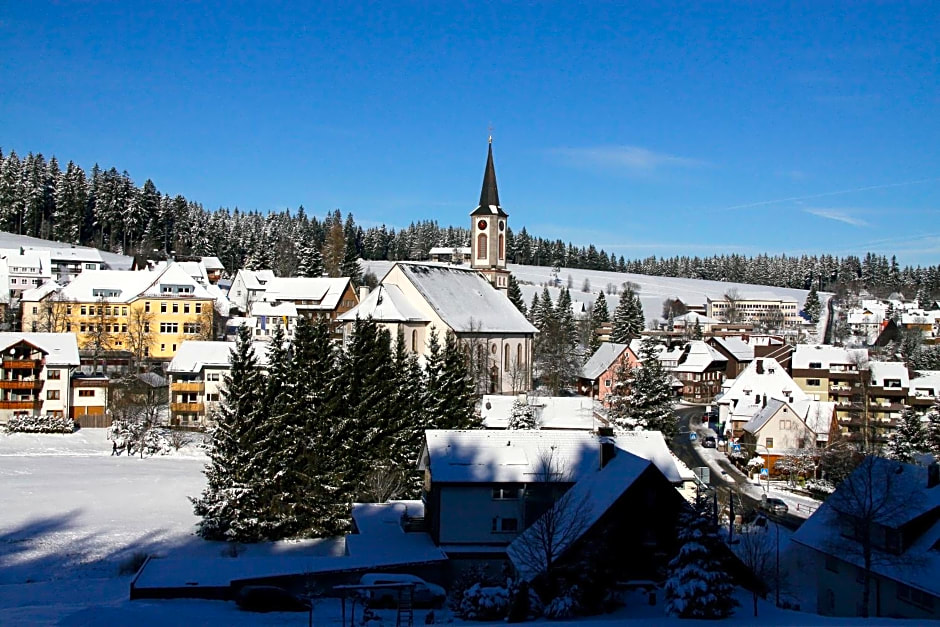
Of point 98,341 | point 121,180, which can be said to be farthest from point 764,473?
point 121,180

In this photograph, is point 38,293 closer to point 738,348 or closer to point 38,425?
point 38,425

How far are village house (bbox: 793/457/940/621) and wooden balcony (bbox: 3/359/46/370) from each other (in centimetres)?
5082

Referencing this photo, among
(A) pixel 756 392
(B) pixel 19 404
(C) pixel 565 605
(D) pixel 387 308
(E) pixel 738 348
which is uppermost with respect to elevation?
(D) pixel 387 308

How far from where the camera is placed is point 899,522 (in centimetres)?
2281

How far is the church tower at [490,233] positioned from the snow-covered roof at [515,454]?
4618 cm

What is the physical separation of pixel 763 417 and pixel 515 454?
32.0 metres

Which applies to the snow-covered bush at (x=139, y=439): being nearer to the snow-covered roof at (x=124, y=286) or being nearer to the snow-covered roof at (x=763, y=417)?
the snow-covered roof at (x=124, y=286)

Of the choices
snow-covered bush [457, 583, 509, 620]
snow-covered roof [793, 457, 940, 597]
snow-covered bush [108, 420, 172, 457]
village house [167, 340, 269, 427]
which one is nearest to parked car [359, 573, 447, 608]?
snow-covered bush [457, 583, 509, 620]

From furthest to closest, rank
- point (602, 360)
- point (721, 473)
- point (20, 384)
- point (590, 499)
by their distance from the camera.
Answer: point (602, 360), point (20, 384), point (721, 473), point (590, 499)

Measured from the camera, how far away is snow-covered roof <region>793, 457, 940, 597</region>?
72.5 ft

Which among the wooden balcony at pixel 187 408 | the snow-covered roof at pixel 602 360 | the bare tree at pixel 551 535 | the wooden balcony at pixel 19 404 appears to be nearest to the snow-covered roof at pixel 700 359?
the snow-covered roof at pixel 602 360

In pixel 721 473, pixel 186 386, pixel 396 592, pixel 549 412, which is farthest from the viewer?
pixel 186 386

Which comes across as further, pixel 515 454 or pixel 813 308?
pixel 813 308


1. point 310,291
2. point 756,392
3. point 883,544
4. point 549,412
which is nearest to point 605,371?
point 756,392
